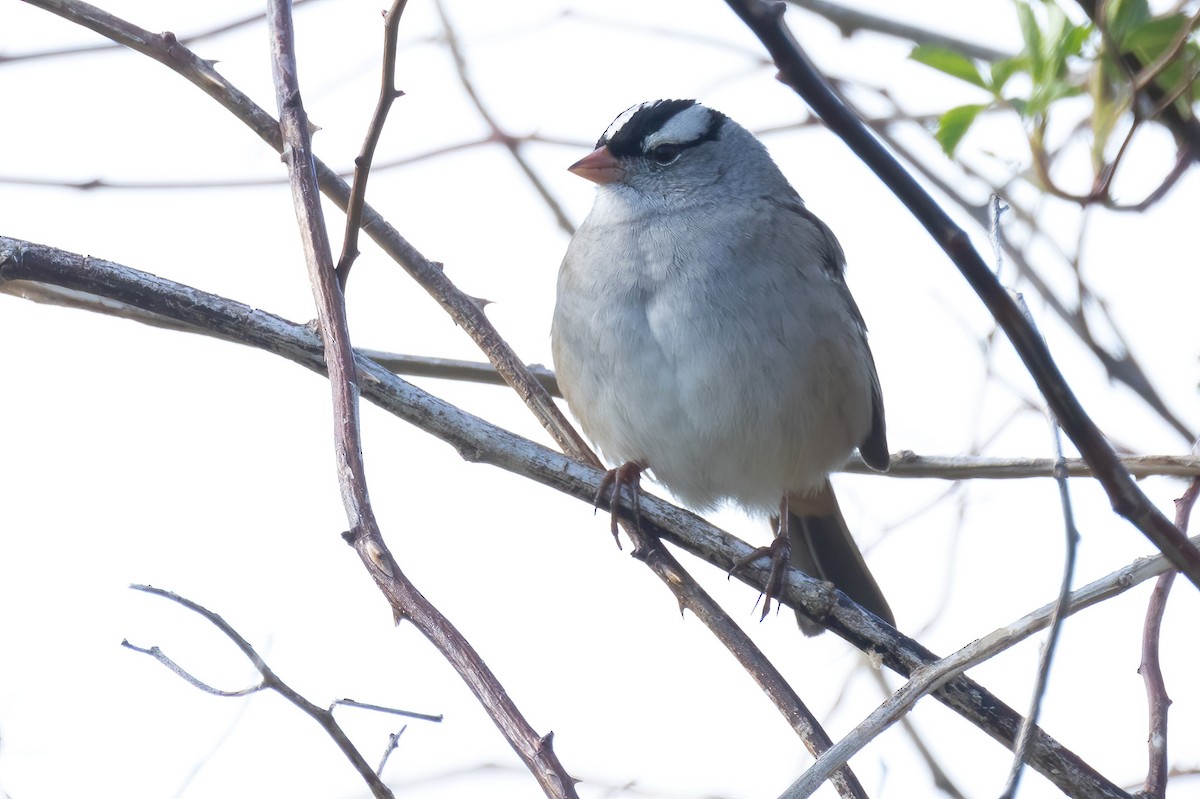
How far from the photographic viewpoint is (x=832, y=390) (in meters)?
3.73

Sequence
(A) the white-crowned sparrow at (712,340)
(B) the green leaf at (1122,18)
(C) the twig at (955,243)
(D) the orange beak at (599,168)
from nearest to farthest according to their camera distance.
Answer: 1. (C) the twig at (955,243)
2. (B) the green leaf at (1122,18)
3. (A) the white-crowned sparrow at (712,340)
4. (D) the orange beak at (599,168)

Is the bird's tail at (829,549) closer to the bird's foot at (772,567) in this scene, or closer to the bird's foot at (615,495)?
the bird's foot at (772,567)

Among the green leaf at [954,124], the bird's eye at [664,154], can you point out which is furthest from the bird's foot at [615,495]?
the bird's eye at [664,154]

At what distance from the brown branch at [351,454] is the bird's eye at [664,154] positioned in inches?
77.7

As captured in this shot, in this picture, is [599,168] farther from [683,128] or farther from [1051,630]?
[1051,630]

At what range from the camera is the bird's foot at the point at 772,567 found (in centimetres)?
273

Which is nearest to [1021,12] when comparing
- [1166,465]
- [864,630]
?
[1166,465]

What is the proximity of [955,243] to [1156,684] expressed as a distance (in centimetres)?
125

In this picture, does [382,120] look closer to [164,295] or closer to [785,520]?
[164,295]

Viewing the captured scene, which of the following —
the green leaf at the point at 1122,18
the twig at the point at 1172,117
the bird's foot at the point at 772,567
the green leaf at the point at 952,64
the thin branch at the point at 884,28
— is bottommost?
the bird's foot at the point at 772,567

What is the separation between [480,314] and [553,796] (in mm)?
1636

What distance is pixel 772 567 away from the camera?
3000 mm

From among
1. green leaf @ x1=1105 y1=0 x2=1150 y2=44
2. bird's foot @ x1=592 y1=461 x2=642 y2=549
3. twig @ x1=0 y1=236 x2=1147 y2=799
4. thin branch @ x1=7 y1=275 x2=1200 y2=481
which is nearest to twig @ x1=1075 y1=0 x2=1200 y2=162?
green leaf @ x1=1105 y1=0 x2=1150 y2=44

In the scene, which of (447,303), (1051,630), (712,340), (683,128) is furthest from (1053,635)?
(683,128)
